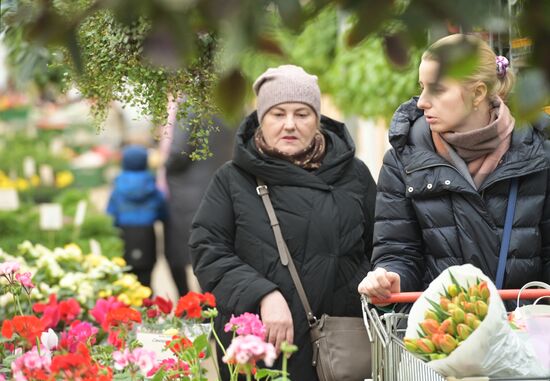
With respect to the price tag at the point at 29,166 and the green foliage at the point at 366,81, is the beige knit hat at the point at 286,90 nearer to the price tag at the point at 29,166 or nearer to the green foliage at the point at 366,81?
the green foliage at the point at 366,81

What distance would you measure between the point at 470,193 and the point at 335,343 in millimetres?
770

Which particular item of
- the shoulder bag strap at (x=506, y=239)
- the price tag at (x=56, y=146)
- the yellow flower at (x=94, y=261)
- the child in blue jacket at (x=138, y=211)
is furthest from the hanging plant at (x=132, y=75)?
the price tag at (x=56, y=146)

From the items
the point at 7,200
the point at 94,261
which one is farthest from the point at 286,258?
the point at 7,200

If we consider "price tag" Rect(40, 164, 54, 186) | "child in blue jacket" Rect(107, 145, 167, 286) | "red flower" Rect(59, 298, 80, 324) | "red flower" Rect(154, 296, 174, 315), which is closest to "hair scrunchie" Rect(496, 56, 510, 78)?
"red flower" Rect(154, 296, 174, 315)

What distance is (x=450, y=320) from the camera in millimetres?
2590

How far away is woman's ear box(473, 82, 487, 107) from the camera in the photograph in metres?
3.47

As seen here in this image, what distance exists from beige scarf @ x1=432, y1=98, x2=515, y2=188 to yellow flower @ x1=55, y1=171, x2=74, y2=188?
8777mm

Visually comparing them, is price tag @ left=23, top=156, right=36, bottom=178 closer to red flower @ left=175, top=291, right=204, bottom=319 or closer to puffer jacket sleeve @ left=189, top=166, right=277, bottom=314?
puffer jacket sleeve @ left=189, top=166, right=277, bottom=314

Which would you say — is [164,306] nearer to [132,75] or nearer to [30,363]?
[132,75]

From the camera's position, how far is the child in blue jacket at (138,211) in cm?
855

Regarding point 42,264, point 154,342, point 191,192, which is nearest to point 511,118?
point 154,342

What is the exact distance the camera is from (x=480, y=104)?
3502mm

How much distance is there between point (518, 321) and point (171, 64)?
5.07ft

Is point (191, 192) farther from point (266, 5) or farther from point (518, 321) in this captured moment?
point (266, 5)
